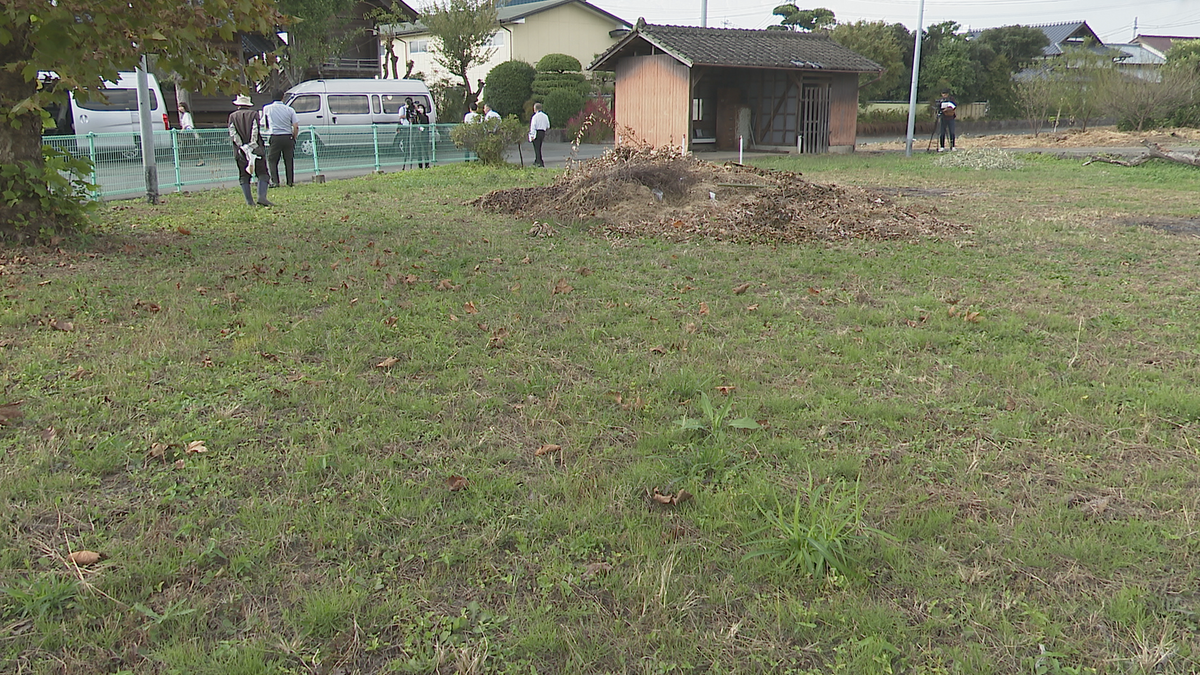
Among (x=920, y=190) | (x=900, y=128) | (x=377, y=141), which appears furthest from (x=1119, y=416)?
(x=900, y=128)

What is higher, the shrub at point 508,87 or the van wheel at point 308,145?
→ the shrub at point 508,87

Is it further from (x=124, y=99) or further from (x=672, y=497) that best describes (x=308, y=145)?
(x=672, y=497)

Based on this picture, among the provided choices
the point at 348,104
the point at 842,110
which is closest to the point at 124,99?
the point at 348,104

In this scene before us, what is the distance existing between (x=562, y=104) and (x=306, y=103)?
1155 centimetres

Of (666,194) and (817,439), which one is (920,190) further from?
(817,439)

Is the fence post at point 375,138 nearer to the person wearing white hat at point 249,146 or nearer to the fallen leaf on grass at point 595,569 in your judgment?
the person wearing white hat at point 249,146

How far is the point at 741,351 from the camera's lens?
16.9 ft

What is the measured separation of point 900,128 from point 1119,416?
38.9m

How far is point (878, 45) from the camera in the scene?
3966cm

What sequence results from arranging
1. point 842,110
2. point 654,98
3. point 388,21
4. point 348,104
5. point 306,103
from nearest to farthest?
point 306,103 < point 348,104 < point 654,98 < point 842,110 < point 388,21

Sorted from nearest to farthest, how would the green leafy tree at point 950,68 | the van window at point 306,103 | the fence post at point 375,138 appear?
the fence post at point 375,138 < the van window at point 306,103 < the green leafy tree at point 950,68

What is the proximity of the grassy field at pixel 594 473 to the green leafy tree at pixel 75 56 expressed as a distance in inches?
51.9

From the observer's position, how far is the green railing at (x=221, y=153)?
1315 centimetres

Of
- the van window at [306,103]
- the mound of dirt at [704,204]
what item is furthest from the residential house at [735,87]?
the mound of dirt at [704,204]
